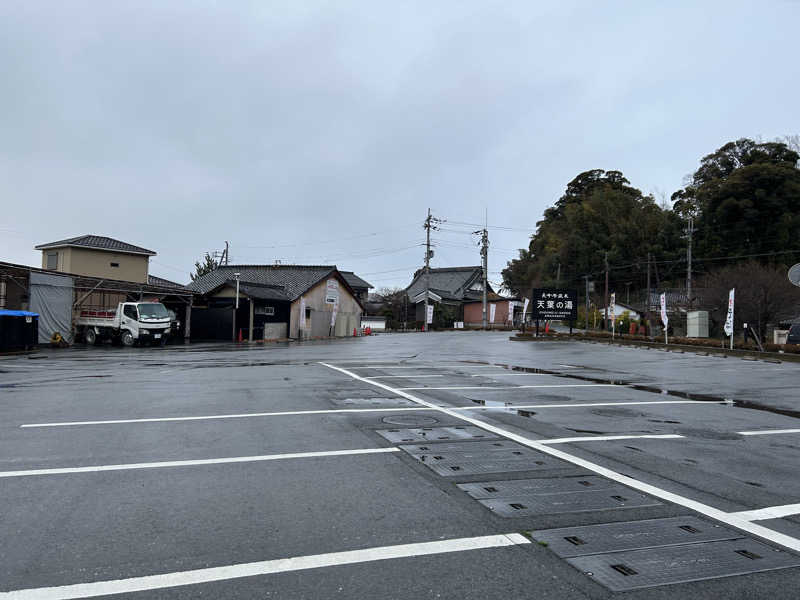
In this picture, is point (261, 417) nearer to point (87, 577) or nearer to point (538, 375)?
point (87, 577)

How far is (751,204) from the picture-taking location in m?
41.6

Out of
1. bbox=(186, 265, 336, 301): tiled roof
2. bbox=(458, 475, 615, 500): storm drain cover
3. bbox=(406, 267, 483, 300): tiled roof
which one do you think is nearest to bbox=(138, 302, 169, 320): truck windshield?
bbox=(186, 265, 336, 301): tiled roof

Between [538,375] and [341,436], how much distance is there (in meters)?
9.36

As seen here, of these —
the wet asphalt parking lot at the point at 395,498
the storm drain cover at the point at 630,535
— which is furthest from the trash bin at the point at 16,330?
the storm drain cover at the point at 630,535

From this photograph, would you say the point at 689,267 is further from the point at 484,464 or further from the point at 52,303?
the point at 484,464

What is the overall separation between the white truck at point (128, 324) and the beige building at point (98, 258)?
6034 mm

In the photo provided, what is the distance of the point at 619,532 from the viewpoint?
12.6ft

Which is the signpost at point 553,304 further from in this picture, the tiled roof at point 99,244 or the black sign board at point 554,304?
the tiled roof at point 99,244

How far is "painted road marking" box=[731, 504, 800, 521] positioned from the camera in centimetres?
421

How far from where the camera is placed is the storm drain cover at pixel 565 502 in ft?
14.0

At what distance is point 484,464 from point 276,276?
133ft

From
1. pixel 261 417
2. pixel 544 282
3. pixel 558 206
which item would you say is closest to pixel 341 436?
pixel 261 417

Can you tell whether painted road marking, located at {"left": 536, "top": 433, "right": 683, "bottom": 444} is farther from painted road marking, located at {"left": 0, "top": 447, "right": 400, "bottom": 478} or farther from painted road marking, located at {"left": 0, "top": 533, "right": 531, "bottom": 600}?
painted road marking, located at {"left": 0, "top": 533, "right": 531, "bottom": 600}

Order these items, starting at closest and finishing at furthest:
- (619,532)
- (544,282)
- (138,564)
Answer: (138,564) < (619,532) < (544,282)
